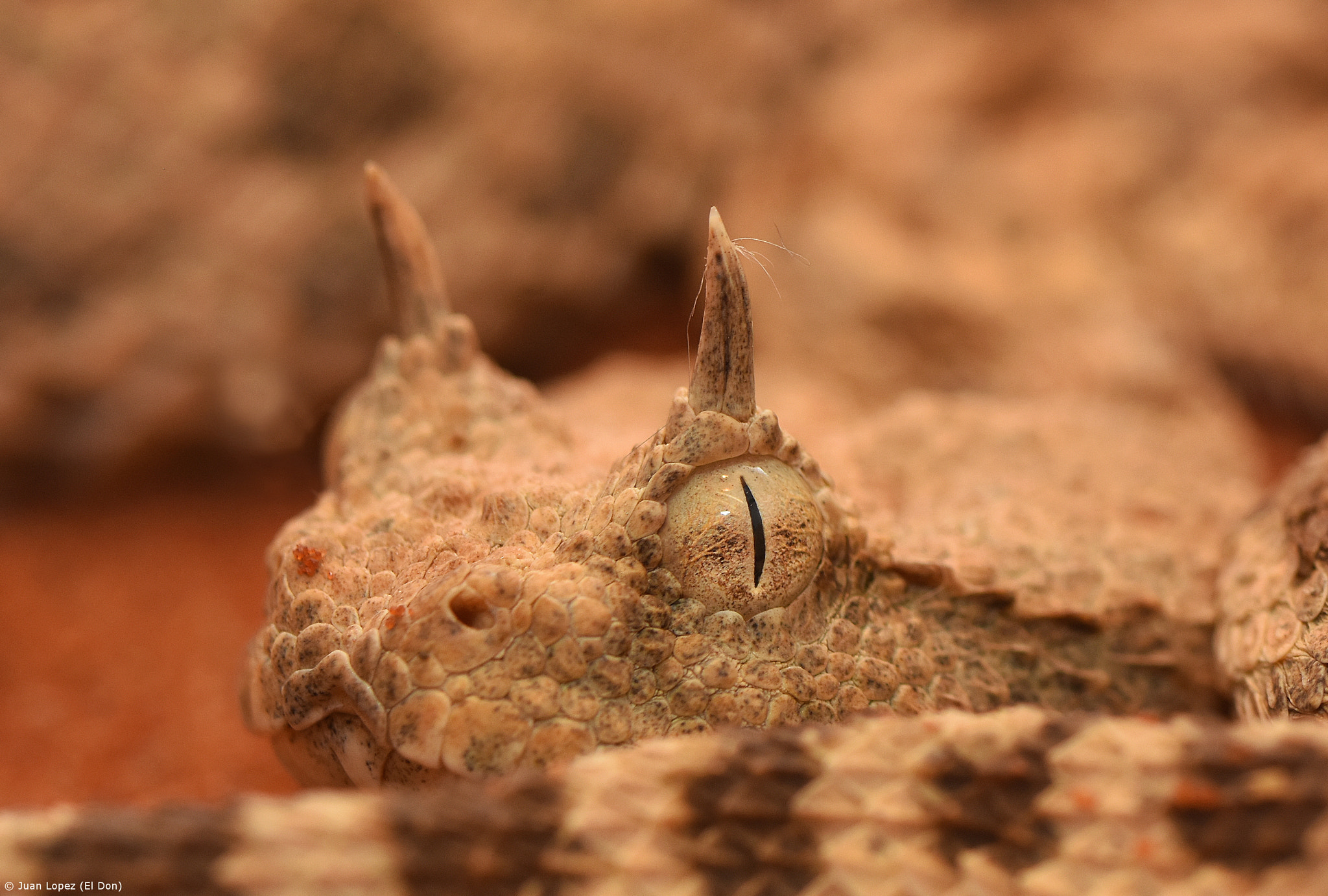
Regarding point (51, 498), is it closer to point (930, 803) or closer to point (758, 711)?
point (758, 711)

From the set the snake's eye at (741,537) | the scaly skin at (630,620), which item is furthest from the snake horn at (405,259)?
the snake's eye at (741,537)

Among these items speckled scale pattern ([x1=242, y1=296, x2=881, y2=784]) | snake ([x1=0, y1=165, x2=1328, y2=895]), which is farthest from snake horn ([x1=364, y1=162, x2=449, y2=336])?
speckled scale pattern ([x1=242, y1=296, x2=881, y2=784])

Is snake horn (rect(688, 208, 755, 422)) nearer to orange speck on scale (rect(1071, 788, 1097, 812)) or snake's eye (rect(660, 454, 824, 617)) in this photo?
snake's eye (rect(660, 454, 824, 617))

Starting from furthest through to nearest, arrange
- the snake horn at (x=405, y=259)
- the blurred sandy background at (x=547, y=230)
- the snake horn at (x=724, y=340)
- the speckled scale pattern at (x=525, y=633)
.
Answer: the blurred sandy background at (x=547, y=230)
the snake horn at (x=405, y=259)
the snake horn at (x=724, y=340)
the speckled scale pattern at (x=525, y=633)

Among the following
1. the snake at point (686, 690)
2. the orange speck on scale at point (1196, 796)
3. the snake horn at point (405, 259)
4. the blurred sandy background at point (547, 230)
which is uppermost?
the blurred sandy background at point (547, 230)

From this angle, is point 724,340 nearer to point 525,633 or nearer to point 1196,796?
point 525,633

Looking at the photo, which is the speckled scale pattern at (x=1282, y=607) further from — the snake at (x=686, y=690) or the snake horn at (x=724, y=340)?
the snake horn at (x=724, y=340)
